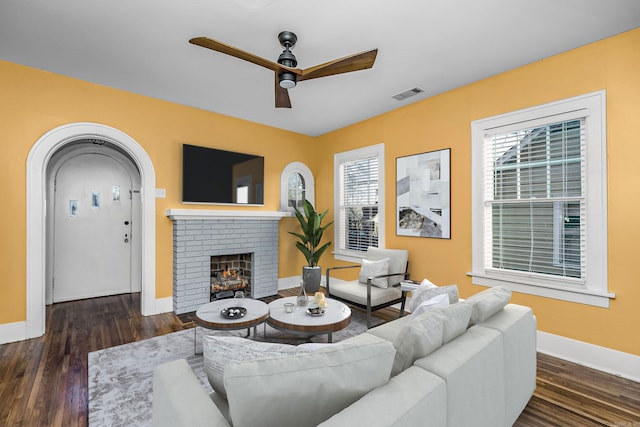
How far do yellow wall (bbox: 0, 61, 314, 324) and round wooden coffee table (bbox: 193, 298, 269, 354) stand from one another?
1624 millimetres

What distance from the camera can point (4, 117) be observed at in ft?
10.1

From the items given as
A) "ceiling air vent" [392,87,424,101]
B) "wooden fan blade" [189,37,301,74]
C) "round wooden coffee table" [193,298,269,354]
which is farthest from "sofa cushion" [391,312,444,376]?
"ceiling air vent" [392,87,424,101]

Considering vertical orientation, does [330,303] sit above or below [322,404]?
below

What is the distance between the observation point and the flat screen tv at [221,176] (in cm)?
424

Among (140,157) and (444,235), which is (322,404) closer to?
(444,235)

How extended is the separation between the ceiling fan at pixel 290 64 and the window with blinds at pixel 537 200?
6.28 ft

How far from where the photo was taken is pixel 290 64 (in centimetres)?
255

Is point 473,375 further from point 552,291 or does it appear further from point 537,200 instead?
point 537,200

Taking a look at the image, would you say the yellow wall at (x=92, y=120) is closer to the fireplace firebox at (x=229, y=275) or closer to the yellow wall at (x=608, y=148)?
the fireplace firebox at (x=229, y=275)

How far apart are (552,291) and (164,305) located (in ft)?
14.7

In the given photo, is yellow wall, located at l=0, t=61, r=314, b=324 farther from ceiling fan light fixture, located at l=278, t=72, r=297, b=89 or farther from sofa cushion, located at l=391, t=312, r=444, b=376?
sofa cushion, located at l=391, t=312, r=444, b=376

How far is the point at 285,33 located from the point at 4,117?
3061mm

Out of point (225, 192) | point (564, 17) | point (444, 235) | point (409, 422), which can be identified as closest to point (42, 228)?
point (225, 192)

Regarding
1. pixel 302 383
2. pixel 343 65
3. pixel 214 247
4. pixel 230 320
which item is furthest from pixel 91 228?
pixel 302 383
